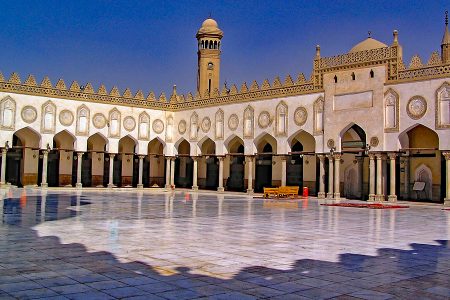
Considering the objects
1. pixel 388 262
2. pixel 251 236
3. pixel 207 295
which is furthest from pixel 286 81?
pixel 207 295

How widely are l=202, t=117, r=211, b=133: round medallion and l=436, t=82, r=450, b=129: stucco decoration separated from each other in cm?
1446

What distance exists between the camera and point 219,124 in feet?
104

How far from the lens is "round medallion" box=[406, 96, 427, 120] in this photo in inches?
898

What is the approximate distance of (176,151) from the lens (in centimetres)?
3422

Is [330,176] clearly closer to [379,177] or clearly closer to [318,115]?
[379,177]

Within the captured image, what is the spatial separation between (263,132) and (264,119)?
77 centimetres

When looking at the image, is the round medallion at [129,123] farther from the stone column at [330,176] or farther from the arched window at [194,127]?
the stone column at [330,176]

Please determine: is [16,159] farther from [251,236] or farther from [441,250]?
[441,250]

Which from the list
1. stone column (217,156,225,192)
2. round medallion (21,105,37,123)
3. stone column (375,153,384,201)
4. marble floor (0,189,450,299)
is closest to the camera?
marble floor (0,189,450,299)

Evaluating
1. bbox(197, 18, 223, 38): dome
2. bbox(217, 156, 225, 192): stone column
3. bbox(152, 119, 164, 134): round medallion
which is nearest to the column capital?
bbox(217, 156, 225, 192): stone column

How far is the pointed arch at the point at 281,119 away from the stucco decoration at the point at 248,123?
71.1 inches

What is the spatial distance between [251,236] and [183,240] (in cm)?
142

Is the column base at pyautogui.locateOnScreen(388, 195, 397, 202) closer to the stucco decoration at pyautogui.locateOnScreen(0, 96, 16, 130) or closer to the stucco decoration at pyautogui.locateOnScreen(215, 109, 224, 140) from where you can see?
the stucco decoration at pyautogui.locateOnScreen(215, 109, 224, 140)

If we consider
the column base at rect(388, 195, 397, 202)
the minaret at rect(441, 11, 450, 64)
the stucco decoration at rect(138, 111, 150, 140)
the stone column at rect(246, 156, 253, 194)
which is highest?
the minaret at rect(441, 11, 450, 64)
